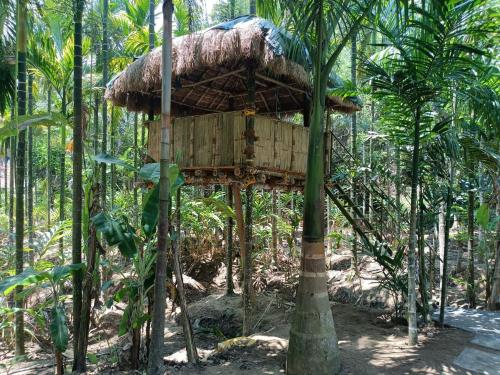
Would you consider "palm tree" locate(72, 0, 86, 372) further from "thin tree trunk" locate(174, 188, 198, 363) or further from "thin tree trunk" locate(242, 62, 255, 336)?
"thin tree trunk" locate(242, 62, 255, 336)

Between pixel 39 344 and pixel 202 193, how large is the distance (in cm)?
842

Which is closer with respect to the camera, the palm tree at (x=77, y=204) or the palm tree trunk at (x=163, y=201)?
the palm tree trunk at (x=163, y=201)

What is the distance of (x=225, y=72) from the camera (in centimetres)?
870

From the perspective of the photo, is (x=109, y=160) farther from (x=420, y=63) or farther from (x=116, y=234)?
(x=420, y=63)

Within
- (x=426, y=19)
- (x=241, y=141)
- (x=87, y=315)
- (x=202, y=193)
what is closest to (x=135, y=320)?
(x=87, y=315)

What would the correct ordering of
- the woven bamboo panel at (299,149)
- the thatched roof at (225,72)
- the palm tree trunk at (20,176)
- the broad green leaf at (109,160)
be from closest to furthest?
the broad green leaf at (109,160) → the thatched roof at (225,72) → the palm tree trunk at (20,176) → the woven bamboo panel at (299,149)

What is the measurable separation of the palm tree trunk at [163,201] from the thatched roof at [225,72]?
1743 millimetres

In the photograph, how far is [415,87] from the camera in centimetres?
600

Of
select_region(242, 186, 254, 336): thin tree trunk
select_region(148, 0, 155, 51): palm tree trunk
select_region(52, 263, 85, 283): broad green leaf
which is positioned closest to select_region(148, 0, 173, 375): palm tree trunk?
select_region(52, 263, 85, 283): broad green leaf

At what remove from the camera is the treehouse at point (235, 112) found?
281 inches

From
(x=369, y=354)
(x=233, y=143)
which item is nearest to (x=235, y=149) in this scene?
(x=233, y=143)

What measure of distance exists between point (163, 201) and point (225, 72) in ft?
16.0

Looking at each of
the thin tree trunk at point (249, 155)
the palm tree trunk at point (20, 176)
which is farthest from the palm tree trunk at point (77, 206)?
the thin tree trunk at point (249, 155)

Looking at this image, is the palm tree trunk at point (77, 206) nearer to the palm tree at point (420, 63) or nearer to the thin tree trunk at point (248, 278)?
the thin tree trunk at point (248, 278)
